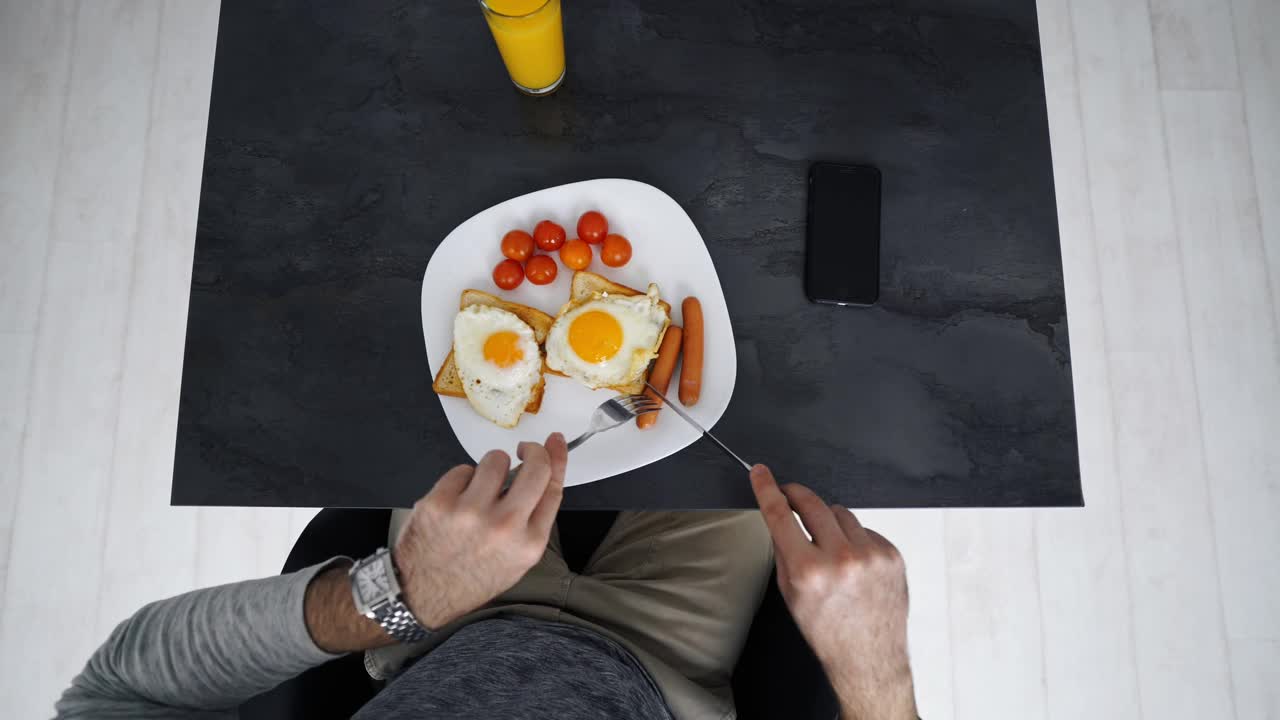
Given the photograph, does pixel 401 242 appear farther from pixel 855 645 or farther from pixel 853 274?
pixel 855 645

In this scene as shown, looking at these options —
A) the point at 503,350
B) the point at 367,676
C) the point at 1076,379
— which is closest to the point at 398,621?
the point at 367,676

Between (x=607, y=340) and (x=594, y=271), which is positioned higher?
(x=594, y=271)

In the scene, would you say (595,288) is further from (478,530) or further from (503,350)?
(478,530)

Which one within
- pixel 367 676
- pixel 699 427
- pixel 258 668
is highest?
pixel 699 427

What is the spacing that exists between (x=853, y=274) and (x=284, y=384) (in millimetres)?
1135

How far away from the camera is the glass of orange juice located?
1.27 meters

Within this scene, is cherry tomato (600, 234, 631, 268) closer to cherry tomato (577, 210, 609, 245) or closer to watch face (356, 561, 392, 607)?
cherry tomato (577, 210, 609, 245)

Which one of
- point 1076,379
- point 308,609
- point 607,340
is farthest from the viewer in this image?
point 1076,379

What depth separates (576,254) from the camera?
141 centimetres

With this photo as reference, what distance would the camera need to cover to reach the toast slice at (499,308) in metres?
1.39

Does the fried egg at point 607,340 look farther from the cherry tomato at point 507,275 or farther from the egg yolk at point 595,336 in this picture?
the cherry tomato at point 507,275

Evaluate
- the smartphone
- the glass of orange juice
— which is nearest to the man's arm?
the smartphone

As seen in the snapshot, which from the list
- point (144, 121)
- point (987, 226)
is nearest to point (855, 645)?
point (987, 226)

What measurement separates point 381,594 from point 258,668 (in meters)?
0.24
